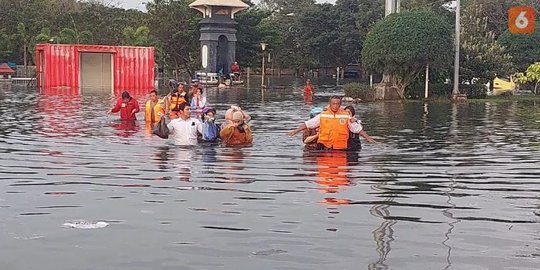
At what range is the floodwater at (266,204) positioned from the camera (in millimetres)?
7047


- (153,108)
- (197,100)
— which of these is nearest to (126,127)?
(153,108)

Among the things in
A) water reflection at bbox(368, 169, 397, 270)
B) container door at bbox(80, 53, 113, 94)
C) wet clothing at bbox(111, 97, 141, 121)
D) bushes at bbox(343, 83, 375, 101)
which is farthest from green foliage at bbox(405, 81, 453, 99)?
water reflection at bbox(368, 169, 397, 270)

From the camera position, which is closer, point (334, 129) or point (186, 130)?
point (334, 129)

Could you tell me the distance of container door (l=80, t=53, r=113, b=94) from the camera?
164 feet

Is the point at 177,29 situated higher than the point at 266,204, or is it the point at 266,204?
the point at 177,29

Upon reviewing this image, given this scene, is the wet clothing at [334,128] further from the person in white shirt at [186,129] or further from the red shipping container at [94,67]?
the red shipping container at [94,67]

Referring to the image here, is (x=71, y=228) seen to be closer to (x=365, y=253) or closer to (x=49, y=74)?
(x=365, y=253)

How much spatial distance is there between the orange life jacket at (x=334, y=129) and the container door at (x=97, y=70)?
119ft

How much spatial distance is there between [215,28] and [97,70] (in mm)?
8997

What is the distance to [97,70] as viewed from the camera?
5116 cm

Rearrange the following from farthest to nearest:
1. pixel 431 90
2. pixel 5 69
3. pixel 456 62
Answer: pixel 5 69 → pixel 431 90 → pixel 456 62

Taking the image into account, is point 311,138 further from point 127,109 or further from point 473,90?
point 473,90

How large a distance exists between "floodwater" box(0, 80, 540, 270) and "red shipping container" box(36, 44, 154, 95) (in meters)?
30.6

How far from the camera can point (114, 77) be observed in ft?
164
